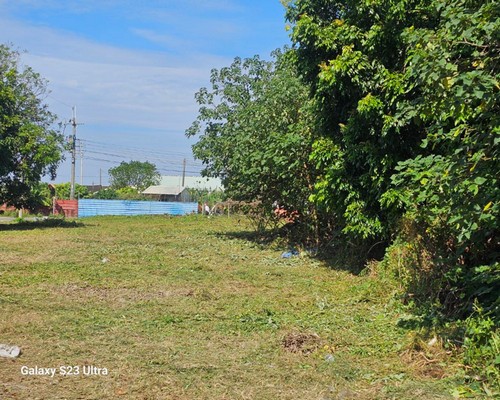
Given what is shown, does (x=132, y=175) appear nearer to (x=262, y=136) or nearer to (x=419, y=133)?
(x=262, y=136)

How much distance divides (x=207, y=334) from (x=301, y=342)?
1.16 meters

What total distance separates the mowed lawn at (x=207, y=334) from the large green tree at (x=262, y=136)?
3299 millimetres

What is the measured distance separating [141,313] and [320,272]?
4.86 m

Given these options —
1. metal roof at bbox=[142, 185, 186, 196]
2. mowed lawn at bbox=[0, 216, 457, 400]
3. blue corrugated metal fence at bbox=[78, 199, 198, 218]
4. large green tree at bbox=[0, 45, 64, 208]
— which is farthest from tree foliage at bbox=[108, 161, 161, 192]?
mowed lawn at bbox=[0, 216, 457, 400]

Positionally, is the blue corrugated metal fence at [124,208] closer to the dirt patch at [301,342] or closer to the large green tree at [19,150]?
the large green tree at [19,150]

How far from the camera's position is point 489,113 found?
4488 millimetres

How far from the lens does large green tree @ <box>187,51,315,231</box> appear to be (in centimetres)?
1360

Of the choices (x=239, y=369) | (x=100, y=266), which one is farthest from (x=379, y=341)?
(x=100, y=266)

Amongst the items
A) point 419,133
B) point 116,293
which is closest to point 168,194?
point 116,293

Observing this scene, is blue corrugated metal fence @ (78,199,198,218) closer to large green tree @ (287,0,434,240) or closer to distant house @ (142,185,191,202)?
distant house @ (142,185,191,202)

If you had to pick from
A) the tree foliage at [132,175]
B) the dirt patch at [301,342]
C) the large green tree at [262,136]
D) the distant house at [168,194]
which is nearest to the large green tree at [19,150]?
the large green tree at [262,136]

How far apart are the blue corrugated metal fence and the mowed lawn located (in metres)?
30.3

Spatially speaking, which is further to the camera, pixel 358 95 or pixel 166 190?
pixel 166 190

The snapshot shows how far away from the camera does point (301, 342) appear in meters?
5.80
